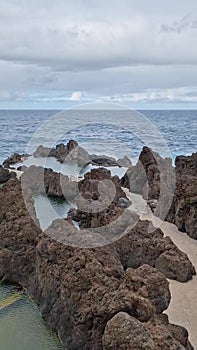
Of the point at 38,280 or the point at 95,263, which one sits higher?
the point at 95,263

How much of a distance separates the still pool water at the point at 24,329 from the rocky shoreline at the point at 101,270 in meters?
0.35

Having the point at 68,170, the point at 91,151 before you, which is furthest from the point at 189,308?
the point at 91,151

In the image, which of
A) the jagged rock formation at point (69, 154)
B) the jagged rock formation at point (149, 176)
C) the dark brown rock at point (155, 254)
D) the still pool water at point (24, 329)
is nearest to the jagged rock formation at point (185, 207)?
the jagged rock formation at point (149, 176)

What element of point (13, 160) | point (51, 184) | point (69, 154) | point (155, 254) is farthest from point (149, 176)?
point (13, 160)

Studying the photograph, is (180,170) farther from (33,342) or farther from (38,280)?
(33,342)

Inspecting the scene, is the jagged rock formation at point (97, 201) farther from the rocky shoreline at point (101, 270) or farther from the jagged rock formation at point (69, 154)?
the jagged rock formation at point (69, 154)

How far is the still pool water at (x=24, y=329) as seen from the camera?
52.9 ft

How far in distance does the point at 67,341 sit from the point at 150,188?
21.7 metres

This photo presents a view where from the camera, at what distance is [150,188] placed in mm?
36281

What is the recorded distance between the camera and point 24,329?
17.2 metres

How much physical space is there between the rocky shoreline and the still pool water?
35 cm

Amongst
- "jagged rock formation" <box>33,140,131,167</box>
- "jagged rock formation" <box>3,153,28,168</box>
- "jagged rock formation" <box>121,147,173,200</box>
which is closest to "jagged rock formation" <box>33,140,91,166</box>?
"jagged rock formation" <box>33,140,131,167</box>

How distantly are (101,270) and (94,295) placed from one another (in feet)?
3.91

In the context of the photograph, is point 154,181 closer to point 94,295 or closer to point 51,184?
point 51,184
